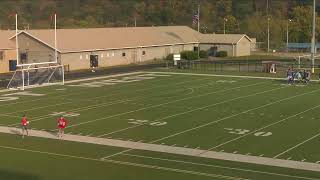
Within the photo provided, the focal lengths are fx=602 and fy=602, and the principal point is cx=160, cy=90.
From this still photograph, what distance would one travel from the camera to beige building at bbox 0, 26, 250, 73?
180ft

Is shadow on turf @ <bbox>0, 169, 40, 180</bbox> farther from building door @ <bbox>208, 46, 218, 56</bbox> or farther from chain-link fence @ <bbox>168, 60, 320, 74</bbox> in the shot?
building door @ <bbox>208, 46, 218, 56</bbox>

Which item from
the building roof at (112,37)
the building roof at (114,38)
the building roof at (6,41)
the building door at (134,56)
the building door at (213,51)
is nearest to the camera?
the building roof at (6,41)

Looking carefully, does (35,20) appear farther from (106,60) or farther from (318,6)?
(106,60)

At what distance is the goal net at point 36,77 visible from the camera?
4262 centimetres

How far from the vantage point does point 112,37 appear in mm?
63406

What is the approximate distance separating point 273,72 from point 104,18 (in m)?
96.8

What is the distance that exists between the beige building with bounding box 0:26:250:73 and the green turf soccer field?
522 inches

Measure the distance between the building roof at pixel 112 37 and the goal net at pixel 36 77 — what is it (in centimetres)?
776

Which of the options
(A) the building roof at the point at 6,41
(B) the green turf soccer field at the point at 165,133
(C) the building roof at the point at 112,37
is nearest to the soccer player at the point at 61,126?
(B) the green turf soccer field at the point at 165,133

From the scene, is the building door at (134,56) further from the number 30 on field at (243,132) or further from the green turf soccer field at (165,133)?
the number 30 on field at (243,132)

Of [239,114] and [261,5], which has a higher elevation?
[261,5]

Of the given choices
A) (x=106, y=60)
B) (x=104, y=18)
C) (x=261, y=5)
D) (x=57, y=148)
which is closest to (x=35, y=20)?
(x=104, y=18)

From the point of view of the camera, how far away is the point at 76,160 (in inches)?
830

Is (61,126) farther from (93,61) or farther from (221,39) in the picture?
(221,39)
